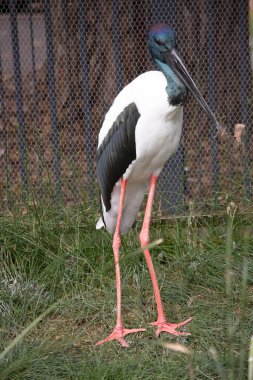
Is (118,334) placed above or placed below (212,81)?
below

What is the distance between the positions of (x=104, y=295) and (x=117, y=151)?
0.89m

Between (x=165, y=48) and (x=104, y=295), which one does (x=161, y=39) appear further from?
(x=104, y=295)

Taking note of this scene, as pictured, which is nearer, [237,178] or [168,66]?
[168,66]

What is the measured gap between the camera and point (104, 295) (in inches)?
189

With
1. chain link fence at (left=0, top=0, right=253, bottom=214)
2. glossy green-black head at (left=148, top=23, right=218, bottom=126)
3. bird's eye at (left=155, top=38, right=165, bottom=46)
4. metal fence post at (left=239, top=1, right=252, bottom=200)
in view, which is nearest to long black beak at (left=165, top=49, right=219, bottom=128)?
glossy green-black head at (left=148, top=23, right=218, bottom=126)

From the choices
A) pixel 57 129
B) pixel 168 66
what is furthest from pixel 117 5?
pixel 168 66

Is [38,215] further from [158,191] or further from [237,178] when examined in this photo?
[237,178]

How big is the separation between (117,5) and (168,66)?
179cm

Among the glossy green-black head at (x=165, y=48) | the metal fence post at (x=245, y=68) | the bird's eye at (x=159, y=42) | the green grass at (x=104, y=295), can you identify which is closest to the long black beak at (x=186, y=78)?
the glossy green-black head at (x=165, y=48)

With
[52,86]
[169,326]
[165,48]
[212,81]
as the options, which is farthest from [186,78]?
[52,86]

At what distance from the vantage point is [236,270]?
16.0 ft

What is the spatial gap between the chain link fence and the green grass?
1.40 feet

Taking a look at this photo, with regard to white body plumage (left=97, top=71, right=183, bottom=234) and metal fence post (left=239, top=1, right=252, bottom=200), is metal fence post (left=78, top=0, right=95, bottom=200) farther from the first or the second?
white body plumage (left=97, top=71, right=183, bottom=234)

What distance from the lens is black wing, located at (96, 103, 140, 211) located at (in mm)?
4285
